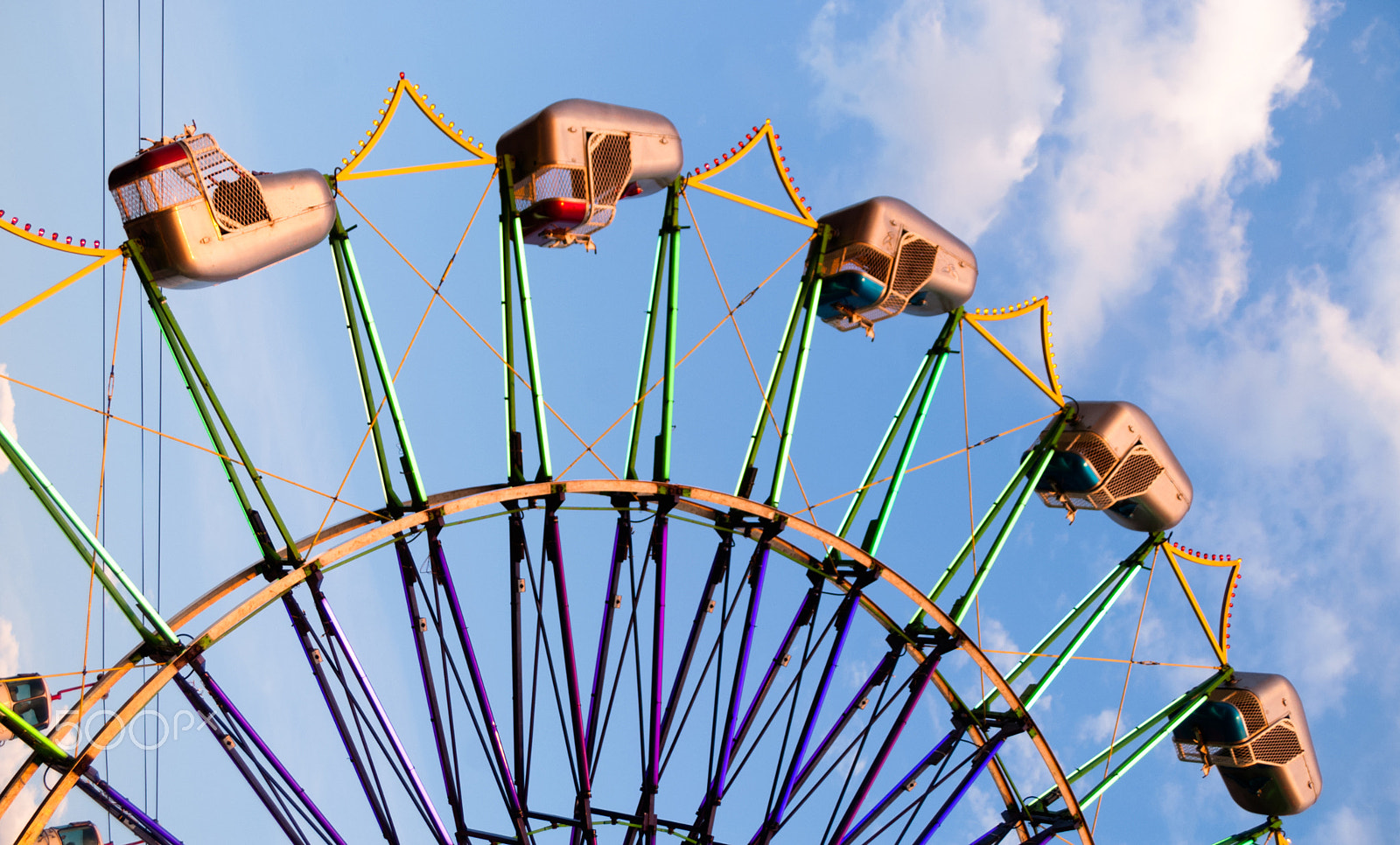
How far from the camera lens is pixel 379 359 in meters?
19.6

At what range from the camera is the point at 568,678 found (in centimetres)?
2073

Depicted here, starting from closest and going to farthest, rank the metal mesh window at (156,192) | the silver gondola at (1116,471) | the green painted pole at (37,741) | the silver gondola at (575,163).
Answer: the green painted pole at (37,741) < the metal mesh window at (156,192) < the silver gondola at (575,163) < the silver gondola at (1116,471)

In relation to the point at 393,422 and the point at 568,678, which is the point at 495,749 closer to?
the point at 568,678

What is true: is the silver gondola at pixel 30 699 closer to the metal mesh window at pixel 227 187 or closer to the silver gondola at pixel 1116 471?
the metal mesh window at pixel 227 187

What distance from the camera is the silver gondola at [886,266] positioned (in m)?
24.9

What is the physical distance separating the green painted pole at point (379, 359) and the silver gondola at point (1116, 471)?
13707mm

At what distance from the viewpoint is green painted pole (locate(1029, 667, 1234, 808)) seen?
85.9ft

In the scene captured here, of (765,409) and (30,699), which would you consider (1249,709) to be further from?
(30,699)

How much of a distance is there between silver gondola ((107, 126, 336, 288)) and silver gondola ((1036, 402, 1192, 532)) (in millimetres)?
16242

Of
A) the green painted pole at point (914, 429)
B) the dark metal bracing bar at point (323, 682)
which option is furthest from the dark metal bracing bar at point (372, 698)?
the green painted pole at point (914, 429)

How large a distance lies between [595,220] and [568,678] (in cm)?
744

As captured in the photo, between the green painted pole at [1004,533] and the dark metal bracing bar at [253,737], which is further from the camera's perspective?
the green painted pole at [1004,533]

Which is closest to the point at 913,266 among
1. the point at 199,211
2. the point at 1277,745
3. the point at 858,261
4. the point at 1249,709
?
the point at 858,261

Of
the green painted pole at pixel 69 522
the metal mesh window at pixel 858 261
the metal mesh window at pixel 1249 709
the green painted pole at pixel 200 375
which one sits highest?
the metal mesh window at pixel 858 261
